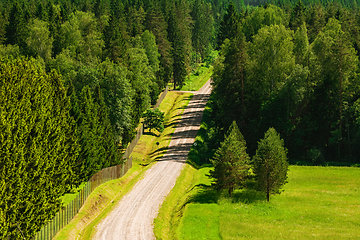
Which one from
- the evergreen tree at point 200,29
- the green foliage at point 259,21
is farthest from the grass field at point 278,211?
the evergreen tree at point 200,29

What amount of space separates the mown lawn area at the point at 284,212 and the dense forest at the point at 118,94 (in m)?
12.7

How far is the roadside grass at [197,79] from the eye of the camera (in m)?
124

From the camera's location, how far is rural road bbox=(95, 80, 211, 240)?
124 ft

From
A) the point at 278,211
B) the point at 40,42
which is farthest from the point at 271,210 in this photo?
the point at 40,42

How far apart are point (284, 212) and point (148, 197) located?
1684 cm

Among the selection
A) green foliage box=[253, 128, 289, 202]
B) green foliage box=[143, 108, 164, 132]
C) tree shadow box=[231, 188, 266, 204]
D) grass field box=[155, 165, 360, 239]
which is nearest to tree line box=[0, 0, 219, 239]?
green foliage box=[143, 108, 164, 132]

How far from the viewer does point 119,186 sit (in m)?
52.5

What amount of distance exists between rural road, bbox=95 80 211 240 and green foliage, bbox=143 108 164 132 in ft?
14.0

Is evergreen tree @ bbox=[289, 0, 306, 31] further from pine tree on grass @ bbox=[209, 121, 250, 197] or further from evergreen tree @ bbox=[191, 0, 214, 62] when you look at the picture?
pine tree on grass @ bbox=[209, 121, 250, 197]

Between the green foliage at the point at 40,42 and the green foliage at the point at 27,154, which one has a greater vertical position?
the green foliage at the point at 40,42

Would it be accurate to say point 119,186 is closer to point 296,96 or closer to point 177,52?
point 296,96

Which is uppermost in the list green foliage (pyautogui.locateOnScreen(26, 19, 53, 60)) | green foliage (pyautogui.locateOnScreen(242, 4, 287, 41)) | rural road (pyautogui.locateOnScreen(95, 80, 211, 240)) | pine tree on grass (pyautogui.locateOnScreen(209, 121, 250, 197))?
green foliage (pyautogui.locateOnScreen(242, 4, 287, 41))

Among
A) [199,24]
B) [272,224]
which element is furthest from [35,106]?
[199,24]

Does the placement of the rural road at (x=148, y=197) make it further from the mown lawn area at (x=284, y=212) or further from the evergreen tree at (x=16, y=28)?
the evergreen tree at (x=16, y=28)
